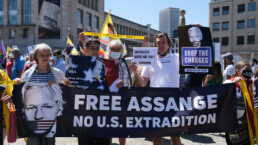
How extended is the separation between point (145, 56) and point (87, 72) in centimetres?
79

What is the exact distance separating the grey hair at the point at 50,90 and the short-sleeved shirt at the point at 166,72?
129 centimetres

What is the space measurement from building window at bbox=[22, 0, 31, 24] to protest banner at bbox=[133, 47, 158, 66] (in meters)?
47.8

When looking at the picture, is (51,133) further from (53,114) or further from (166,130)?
(166,130)

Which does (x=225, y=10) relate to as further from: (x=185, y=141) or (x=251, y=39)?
(x=185, y=141)

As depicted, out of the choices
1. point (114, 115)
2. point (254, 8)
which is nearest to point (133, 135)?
point (114, 115)

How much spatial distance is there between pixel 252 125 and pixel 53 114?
2711mm

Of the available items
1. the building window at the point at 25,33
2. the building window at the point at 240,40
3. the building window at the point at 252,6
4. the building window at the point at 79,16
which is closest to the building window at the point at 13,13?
the building window at the point at 25,33

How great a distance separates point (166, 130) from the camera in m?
3.67

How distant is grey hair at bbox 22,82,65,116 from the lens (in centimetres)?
354

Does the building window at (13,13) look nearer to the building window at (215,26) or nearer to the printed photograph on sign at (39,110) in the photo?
the building window at (215,26)

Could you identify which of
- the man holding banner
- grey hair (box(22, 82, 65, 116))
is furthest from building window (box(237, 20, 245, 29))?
grey hair (box(22, 82, 65, 116))

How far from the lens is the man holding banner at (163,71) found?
12.5 ft

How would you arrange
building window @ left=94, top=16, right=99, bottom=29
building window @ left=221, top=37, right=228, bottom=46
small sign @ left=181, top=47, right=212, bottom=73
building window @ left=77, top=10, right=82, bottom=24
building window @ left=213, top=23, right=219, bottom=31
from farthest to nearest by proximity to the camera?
building window @ left=213, top=23, right=219, bottom=31 → building window @ left=94, top=16, right=99, bottom=29 → building window @ left=221, top=37, right=228, bottom=46 → building window @ left=77, top=10, right=82, bottom=24 → small sign @ left=181, top=47, right=212, bottom=73

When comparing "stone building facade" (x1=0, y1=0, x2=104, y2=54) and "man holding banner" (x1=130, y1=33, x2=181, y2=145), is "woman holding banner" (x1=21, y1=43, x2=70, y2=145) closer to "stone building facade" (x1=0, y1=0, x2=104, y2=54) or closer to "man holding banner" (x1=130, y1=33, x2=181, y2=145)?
"man holding banner" (x1=130, y1=33, x2=181, y2=145)
